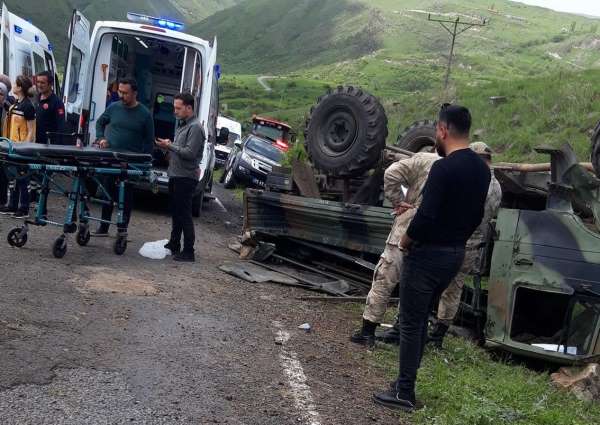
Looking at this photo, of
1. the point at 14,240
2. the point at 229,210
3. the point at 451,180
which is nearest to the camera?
the point at 451,180

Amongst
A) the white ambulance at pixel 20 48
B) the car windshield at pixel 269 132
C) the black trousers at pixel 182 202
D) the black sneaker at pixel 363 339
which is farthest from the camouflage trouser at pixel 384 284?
the car windshield at pixel 269 132

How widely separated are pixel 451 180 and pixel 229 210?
404 inches

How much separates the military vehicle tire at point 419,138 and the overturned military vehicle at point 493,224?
1 centimetres

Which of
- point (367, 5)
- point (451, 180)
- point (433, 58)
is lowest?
point (451, 180)

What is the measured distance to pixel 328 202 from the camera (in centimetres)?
861

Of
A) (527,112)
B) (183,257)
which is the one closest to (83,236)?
(183,257)

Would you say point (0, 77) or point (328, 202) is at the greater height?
point (0, 77)

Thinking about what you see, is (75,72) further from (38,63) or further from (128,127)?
(128,127)

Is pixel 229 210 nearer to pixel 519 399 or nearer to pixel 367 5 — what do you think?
pixel 519 399

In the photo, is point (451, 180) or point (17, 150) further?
point (17, 150)

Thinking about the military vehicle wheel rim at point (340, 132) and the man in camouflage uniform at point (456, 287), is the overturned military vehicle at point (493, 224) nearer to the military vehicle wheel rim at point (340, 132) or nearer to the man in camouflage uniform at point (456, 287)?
the military vehicle wheel rim at point (340, 132)

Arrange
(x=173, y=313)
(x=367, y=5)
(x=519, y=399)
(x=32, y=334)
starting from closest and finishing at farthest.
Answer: (x=32, y=334) → (x=519, y=399) → (x=173, y=313) → (x=367, y=5)

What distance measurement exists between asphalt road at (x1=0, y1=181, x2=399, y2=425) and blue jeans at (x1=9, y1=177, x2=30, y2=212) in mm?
841

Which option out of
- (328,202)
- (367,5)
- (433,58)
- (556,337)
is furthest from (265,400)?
(367,5)
